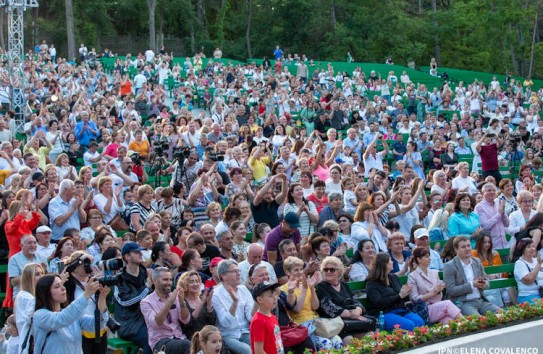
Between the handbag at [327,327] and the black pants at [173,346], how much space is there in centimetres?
143

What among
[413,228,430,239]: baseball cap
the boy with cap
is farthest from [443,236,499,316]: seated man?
the boy with cap

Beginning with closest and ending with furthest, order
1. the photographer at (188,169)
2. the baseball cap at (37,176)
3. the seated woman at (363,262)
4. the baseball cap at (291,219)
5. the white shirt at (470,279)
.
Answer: the seated woman at (363,262)
the white shirt at (470,279)
the baseball cap at (291,219)
the baseball cap at (37,176)
the photographer at (188,169)

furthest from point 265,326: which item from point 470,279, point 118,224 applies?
point 118,224

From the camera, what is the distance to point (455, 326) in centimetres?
962

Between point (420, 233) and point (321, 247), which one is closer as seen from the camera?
point (321, 247)

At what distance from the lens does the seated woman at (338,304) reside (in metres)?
9.55

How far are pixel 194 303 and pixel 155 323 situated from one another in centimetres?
51

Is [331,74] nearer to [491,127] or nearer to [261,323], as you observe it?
[491,127]

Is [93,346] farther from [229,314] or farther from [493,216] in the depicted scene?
[493,216]

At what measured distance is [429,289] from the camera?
1055cm

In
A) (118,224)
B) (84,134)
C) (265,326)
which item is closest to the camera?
(265,326)

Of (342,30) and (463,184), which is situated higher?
(342,30)

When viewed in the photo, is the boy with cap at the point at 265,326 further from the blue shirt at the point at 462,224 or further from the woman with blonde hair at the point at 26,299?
the blue shirt at the point at 462,224

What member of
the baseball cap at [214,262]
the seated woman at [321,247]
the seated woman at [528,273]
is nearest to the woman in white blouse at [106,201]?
the baseball cap at [214,262]
